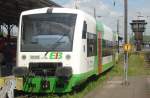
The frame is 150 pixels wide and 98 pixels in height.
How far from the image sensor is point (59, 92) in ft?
50.3

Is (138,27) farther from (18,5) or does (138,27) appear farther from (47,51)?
(47,51)

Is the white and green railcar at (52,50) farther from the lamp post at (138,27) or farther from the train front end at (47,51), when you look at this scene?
the lamp post at (138,27)

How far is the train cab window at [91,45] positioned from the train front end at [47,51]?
202 centimetres

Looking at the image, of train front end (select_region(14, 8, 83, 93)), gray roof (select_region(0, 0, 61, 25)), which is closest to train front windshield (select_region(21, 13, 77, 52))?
train front end (select_region(14, 8, 83, 93))

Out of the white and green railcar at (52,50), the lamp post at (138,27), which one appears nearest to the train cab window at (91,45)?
the white and green railcar at (52,50)

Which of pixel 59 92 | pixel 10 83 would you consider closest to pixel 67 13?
pixel 59 92

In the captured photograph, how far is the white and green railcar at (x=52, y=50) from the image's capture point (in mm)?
15219

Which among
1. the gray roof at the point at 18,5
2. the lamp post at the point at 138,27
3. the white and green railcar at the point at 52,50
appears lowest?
the white and green railcar at the point at 52,50

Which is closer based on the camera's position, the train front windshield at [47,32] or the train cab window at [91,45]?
the train front windshield at [47,32]

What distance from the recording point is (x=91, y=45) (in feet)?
61.2

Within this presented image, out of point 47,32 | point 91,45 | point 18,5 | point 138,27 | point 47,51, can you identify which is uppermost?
point 138,27

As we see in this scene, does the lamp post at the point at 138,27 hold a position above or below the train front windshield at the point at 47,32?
above

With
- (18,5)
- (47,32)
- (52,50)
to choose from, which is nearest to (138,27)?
(18,5)

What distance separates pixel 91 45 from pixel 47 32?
10.3 feet
